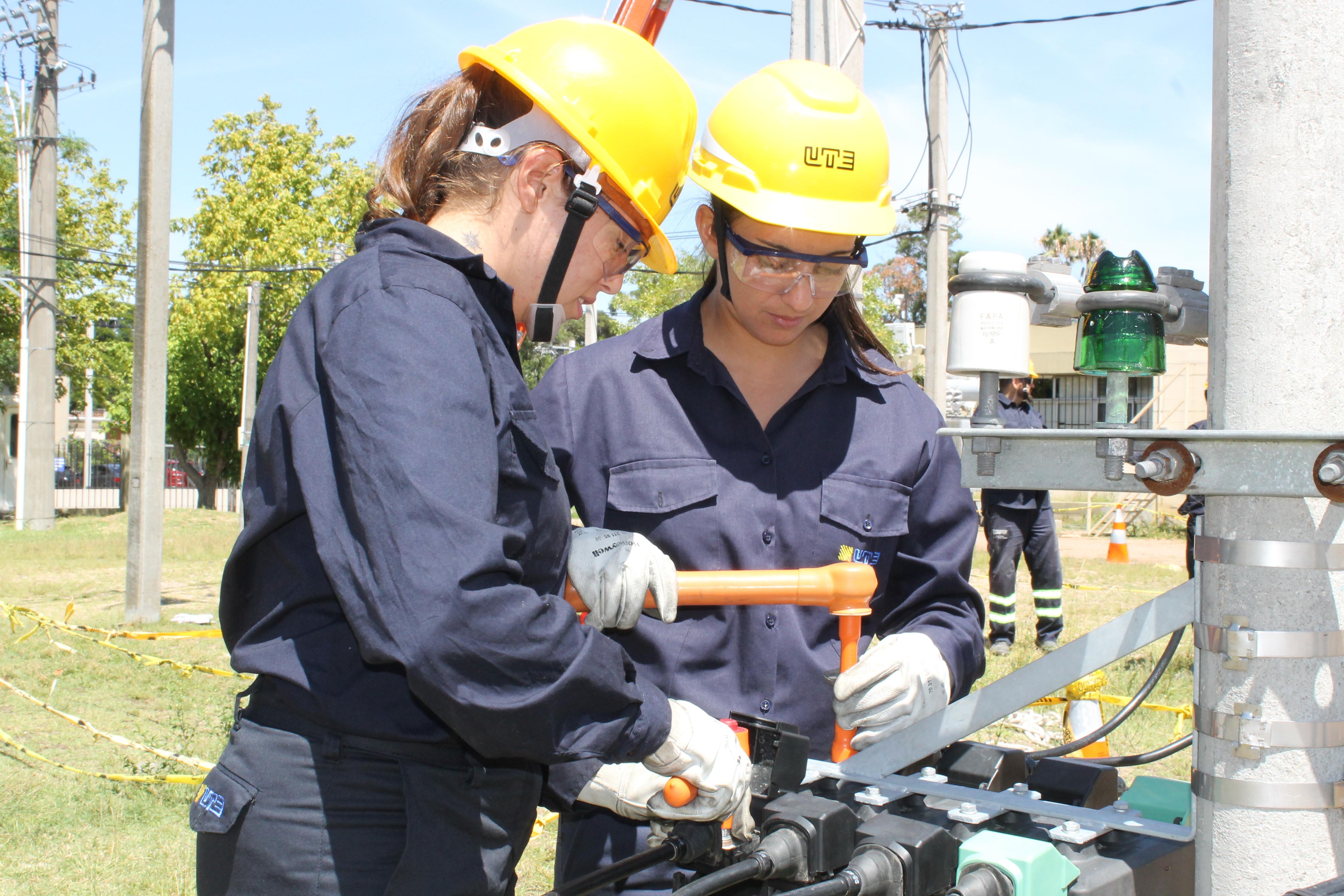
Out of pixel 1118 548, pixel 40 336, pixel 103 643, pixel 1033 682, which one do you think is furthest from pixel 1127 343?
pixel 40 336

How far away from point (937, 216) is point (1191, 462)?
1256 centimetres

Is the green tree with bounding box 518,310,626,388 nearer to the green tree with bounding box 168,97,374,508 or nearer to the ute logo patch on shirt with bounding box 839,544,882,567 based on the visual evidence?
the green tree with bounding box 168,97,374,508

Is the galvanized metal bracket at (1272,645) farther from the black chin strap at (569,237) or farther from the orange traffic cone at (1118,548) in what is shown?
the orange traffic cone at (1118,548)

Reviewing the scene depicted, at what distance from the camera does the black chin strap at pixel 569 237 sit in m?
1.56

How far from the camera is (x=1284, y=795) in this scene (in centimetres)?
123

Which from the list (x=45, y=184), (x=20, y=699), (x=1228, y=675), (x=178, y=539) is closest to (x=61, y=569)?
(x=178, y=539)

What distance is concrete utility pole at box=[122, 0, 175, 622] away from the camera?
8.77m

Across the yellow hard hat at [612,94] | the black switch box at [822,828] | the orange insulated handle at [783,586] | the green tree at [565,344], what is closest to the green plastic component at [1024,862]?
the black switch box at [822,828]

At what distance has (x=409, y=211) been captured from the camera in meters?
1.64

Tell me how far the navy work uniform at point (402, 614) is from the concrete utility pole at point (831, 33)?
4.61 metres

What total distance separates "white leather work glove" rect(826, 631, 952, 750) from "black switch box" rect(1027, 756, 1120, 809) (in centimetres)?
23

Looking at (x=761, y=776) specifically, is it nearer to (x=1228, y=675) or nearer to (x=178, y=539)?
(x=1228, y=675)

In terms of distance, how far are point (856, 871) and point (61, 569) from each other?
47.4ft

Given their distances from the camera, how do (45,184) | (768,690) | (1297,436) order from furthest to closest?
(45,184)
(768,690)
(1297,436)
